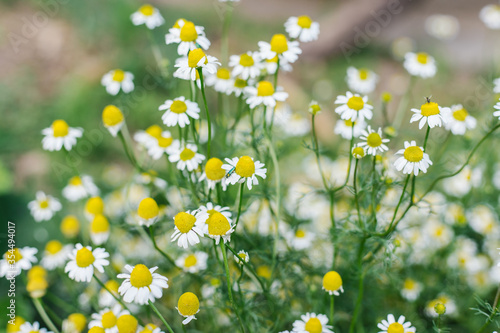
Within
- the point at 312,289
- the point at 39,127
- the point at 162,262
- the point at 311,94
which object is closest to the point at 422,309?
the point at 312,289

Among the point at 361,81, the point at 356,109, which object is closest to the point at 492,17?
the point at 361,81

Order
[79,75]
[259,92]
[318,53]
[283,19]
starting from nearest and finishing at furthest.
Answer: [259,92] → [79,75] → [318,53] → [283,19]

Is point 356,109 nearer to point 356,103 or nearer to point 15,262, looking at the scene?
point 356,103

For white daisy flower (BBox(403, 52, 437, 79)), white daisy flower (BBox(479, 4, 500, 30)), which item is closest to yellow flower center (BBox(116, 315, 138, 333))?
white daisy flower (BBox(403, 52, 437, 79))

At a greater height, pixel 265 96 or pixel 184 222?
pixel 265 96

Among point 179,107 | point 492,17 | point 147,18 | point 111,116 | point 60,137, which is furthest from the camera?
point 492,17

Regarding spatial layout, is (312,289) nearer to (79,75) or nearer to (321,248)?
(321,248)

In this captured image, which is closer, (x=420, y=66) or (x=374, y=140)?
(x=374, y=140)
